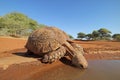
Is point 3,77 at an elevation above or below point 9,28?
below

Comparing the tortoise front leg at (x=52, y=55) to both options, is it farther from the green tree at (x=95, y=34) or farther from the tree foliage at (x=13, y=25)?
the green tree at (x=95, y=34)

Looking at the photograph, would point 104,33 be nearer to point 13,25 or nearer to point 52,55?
point 13,25

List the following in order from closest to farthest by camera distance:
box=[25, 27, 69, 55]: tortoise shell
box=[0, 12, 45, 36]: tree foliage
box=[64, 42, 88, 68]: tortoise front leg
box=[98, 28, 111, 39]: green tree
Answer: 1. box=[64, 42, 88, 68]: tortoise front leg
2. box=[25, 27, 69, 55]: tortoise shell
3. box=[0, 12, 45, 36]: tree foliage
4. box=[98, 28, 111, 39]: green tree

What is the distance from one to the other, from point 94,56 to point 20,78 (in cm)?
597

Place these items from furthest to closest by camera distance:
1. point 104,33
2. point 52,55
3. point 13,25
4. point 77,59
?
point 104,33 → point 13,25 → point 77,59 → point 52,55

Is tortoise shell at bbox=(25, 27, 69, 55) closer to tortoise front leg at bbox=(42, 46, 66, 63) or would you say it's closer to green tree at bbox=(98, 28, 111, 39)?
tortoise front leg at bbox=(42, 46, 66, 63)

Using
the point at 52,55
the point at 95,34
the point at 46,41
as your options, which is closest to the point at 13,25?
the point at 95,34

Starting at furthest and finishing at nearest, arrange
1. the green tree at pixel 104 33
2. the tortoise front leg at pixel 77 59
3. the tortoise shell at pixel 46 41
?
1. the green tree at pixel 104 33
2. the tortoise shell at pixel 46 41
3. the tortoise front leg at pixel 77 59

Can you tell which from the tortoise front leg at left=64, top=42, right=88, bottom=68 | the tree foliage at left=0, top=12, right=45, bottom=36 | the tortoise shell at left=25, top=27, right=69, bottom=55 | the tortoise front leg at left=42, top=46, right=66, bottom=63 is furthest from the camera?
the tree foliage at left=0, top=12, right=45, bottom=36

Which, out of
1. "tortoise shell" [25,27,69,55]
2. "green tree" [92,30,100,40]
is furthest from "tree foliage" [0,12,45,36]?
"tortoise shell" [25,27,69,55]

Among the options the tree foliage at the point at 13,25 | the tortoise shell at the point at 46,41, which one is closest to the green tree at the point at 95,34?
the tree foliage at the point at 13,25

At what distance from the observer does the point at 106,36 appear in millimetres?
51531

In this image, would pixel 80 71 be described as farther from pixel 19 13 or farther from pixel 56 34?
pixel 19 13

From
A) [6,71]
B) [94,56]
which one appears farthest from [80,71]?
[94,56]
